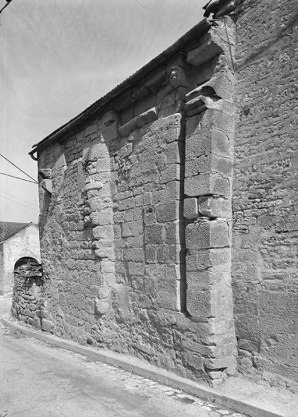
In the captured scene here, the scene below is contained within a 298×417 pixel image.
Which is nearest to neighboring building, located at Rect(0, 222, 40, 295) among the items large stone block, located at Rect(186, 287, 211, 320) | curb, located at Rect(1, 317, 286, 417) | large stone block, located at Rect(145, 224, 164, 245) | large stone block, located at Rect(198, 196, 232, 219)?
curb, located at Rect(1, 317, 286, 417)

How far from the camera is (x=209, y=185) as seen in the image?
441 cm

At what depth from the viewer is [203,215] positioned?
4508 millimetres

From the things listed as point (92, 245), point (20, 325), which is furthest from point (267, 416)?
point (20, 325)

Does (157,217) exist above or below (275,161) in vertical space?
below

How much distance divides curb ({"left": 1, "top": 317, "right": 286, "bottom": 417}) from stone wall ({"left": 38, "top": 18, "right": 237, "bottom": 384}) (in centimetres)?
12

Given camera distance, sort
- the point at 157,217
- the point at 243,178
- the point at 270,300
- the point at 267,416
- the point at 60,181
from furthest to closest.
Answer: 1. the point at 60,181
2. the point at 157,217
3. the point at 243,178
4. the point at 270,300
5. the point at 267,416

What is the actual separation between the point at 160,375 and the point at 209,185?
8.08 ft

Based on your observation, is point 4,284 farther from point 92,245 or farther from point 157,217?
point 157,217

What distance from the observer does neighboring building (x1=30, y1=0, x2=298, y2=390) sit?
4074mm

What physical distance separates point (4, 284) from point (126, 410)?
17.5 meters

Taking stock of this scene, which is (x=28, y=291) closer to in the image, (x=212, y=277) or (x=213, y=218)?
(x=212, y=277)

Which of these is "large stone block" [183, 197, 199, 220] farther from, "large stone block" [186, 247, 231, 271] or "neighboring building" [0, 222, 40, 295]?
"neighboring building" [0, 222, 40, 295]

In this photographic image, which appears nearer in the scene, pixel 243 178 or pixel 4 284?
pixel 243 178

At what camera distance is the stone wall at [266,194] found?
3963mm
